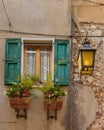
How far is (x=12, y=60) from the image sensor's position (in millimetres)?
8492

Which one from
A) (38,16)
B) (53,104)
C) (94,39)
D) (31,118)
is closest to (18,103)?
(31,118)

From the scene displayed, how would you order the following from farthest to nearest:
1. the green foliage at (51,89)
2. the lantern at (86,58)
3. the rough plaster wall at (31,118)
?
the rough plaster wall at (31,118)
the green foliage at (51,89)
the lantern at (86,58)

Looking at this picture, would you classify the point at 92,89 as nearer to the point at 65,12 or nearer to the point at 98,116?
the point at 98,116

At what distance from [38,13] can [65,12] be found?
1.71 feet

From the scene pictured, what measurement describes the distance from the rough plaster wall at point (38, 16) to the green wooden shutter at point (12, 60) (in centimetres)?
30

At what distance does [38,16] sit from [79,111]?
78.3 inches

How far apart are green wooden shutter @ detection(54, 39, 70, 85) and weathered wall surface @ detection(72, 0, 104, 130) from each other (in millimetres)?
276

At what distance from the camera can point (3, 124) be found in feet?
27.7

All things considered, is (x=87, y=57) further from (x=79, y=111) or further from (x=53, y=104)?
(x=79, y=111)

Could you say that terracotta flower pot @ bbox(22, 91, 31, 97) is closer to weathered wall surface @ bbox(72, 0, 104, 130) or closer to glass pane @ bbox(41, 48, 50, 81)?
glass pane @ bbox(41, 48, 50, 81)

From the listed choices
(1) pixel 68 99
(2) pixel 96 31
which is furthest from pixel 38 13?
(1) pixel 68 99

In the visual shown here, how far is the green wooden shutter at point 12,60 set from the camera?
334 inches

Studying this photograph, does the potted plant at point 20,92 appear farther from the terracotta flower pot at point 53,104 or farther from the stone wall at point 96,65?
the stone wall at point 96,65

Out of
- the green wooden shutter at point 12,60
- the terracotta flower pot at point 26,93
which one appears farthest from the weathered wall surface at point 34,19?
the terracotta flower pot at point 26,93
